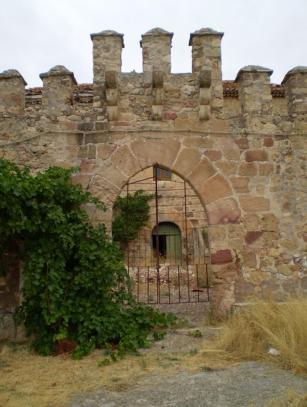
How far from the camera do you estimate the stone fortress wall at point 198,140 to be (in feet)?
19.3

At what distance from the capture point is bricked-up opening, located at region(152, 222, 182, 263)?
52.5 feet

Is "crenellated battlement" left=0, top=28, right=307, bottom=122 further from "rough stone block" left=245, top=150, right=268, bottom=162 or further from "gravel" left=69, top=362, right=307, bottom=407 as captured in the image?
"gravel" left=69, top=362, right=307, bottom=407

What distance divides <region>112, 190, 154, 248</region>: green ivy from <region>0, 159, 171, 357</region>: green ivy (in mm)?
10841

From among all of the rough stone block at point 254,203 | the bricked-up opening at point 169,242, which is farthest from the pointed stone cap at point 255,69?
the bricked-up opening at point 169,242

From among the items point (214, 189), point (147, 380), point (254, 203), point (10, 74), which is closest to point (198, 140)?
point (214, 189)

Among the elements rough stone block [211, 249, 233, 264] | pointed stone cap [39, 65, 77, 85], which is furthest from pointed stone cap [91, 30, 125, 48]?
rough stone block [211, 249, 233, 264]

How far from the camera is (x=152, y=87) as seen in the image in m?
5.98

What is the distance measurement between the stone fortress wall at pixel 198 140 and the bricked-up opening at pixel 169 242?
9.29 m

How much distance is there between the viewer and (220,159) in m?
6.06

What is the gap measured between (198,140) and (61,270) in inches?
99.9

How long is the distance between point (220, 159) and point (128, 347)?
277 centimetres

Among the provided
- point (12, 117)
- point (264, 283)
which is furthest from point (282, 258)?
point (12, 117)

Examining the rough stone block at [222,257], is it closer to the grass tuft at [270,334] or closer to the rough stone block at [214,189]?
the rough stone block at [214,189]

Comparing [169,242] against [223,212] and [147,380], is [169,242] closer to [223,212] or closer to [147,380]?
[223,212]
